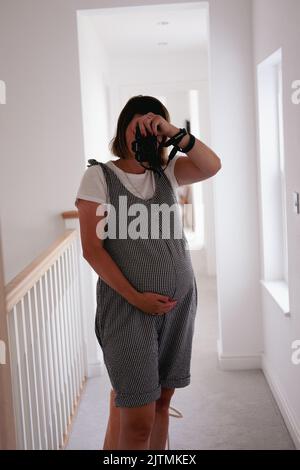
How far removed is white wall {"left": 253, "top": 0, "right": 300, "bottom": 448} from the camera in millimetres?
2463

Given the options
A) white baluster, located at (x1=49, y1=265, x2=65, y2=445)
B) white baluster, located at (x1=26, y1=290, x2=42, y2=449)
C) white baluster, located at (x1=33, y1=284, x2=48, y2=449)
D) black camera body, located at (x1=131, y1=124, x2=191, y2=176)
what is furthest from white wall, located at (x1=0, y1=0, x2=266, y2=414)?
black camera body, located at (x1=131, y1=124, x2=191, y2=176)

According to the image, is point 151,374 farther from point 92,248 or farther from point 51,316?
point 51,316

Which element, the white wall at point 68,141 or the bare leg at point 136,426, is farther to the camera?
the white wall at point 68,141

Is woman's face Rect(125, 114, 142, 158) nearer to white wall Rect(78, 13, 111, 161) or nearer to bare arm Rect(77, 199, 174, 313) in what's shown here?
bare arm Rect(77, 199, 174, 313)

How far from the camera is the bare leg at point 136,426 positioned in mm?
1865

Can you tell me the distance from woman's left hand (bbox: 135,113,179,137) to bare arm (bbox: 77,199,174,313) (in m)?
0.27

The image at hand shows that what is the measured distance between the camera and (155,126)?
71.1 inches

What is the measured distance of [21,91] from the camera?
3.58 metres

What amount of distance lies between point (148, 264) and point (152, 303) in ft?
0.38

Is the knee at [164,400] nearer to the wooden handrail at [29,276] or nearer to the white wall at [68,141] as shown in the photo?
the wooden handrail at [29,276]

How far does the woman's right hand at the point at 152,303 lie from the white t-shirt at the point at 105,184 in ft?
0.97

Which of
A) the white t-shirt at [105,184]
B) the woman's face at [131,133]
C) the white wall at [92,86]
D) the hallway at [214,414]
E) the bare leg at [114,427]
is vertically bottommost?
the hallway at [214,414]

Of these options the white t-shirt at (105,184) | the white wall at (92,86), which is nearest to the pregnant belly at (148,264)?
the white t-shirt at (105,184)

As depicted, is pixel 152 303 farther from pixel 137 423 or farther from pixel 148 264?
pixel 137 423
